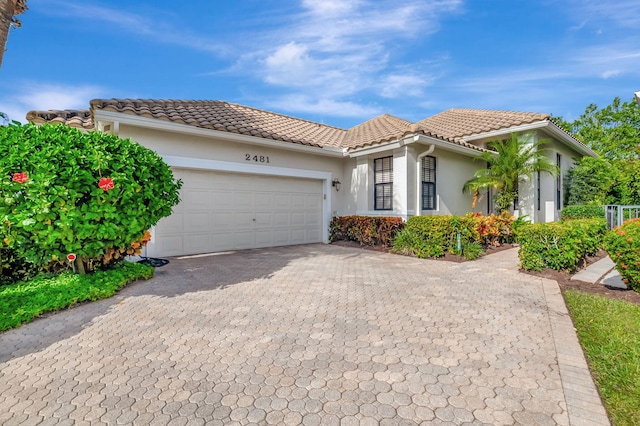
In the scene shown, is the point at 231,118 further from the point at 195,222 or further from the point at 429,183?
the point at 429,183

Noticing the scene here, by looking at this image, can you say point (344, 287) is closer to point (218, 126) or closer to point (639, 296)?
point (639, 296)

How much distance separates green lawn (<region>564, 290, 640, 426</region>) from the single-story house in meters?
6.13

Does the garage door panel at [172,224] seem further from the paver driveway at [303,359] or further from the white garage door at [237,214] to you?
the paver driveway at [303,359]

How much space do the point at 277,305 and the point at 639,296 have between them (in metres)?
5.81

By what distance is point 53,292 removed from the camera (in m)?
4.91

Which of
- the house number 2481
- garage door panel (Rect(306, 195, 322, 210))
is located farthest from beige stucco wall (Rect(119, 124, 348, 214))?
garage door panel (Rect(306, 195, 322, 210))

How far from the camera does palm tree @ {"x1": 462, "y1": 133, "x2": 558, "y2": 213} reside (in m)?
11.4

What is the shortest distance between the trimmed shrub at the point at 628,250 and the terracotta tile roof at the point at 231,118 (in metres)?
8.19

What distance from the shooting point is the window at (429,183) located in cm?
1136

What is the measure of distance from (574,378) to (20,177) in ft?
24.0

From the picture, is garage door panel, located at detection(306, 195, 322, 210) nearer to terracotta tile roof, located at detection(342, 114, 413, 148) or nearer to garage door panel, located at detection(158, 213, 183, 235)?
terracotta tile roof, located at detection(342, 114, 413, 148)

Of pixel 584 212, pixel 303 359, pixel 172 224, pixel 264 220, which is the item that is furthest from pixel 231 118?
pixel 584 212

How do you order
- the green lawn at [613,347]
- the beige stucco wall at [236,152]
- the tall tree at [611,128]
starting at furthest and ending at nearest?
the tall tree at [611,128], the beige stucco wall at [236,152], the green lawn at [613,347]

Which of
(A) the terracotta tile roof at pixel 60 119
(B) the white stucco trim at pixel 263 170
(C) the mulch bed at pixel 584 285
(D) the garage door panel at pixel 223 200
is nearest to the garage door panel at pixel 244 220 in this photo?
(D) the garage door panel at pixel 223 200
